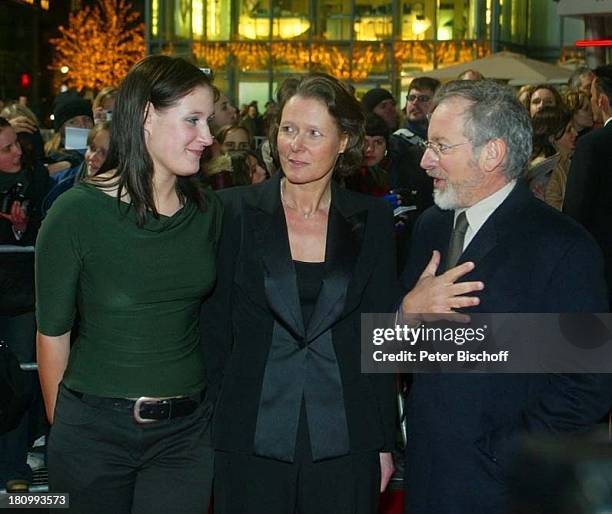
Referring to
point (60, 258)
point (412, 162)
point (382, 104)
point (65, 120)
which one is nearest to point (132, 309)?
point (60, 258)

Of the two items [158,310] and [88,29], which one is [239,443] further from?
[88,29]

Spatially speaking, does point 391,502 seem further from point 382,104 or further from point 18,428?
point 382,104

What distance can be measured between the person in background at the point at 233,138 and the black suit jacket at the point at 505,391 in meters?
5.33

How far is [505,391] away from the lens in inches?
159

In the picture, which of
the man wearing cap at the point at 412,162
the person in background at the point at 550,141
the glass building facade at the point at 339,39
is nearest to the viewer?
the man wearing cap at the point at 412,162

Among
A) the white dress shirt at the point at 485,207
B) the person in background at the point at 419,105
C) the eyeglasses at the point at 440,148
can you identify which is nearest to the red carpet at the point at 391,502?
the white dress shirt at the point at 485,207

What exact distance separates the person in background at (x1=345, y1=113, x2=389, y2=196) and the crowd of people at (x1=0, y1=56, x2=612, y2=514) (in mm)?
3312

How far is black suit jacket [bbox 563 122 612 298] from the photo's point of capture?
763 cm

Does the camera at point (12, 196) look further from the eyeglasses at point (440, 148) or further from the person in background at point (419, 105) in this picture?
the eyeglasses at point (440, 148)

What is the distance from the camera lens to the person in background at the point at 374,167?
832cm

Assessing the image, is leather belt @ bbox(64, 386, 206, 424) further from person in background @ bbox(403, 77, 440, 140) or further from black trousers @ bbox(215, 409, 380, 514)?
person in background @ bbox(403, 77, 440, 140)

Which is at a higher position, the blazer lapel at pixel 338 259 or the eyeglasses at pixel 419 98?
the eyeglasses at pixel 419 98

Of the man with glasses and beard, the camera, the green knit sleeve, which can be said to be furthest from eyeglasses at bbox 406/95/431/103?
the green knit sleeve

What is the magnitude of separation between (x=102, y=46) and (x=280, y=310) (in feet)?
224
